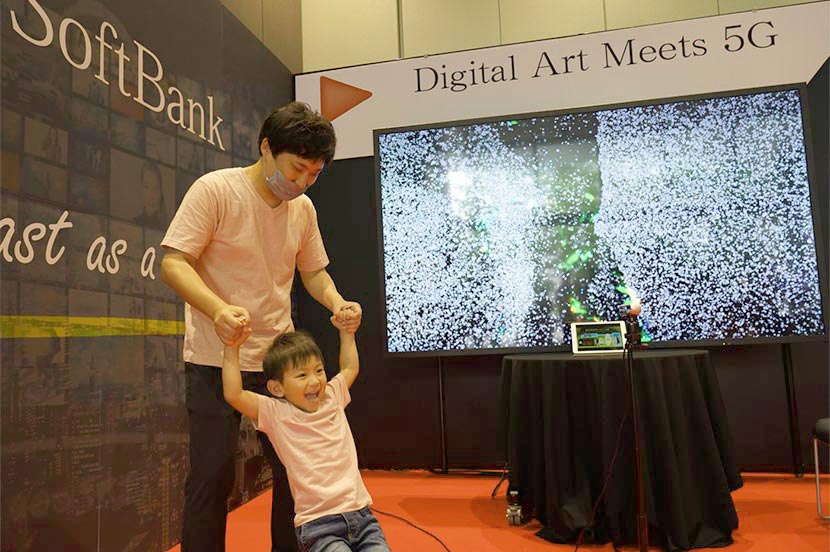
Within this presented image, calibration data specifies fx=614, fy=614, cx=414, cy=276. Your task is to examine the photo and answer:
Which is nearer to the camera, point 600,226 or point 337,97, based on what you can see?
point 600,226

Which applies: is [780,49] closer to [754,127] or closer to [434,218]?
[754,127]

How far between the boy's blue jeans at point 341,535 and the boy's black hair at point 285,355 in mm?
413

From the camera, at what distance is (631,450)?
2441 mm

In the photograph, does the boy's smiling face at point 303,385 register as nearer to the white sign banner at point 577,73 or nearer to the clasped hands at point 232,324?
the clasped hands at point 232,324

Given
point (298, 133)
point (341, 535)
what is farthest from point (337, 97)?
point (341, 535)

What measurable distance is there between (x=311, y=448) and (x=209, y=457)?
0.27 meters

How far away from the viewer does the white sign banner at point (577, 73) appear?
362 cm

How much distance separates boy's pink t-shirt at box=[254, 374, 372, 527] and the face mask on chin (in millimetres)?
580

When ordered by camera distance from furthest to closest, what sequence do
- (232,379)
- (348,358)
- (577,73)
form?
(577,73) < (348,358) < (232,379)

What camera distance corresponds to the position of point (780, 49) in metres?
3.62

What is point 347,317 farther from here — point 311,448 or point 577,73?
point 577,73

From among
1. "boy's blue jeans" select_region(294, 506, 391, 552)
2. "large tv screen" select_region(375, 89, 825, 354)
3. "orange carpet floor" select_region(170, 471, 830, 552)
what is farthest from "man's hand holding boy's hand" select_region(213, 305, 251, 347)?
"large tv screen" select_region(375, 89, 825, 354)

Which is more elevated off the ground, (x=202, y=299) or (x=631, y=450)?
(x=202, y=299)

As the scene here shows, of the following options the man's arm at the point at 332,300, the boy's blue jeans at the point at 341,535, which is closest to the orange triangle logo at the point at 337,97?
the man's arm at the point at 332,300
